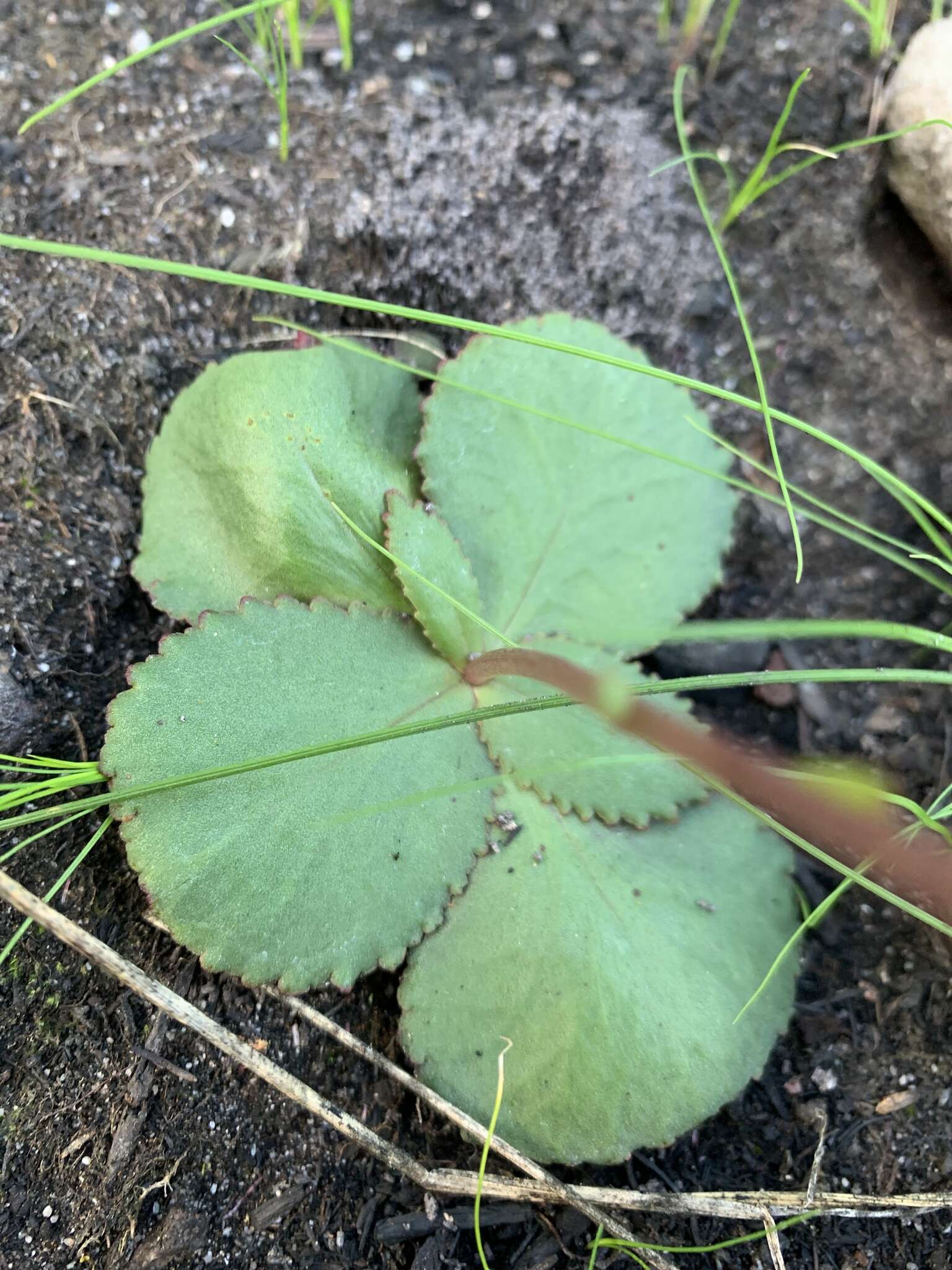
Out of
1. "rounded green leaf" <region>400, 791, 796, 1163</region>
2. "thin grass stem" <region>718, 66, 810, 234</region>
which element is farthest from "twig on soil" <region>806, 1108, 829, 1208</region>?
"thin grass stem" <region>718, 66, 810, 234</region>

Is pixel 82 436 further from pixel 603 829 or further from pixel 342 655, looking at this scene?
pixel 603 829

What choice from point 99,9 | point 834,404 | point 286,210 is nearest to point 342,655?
point 286,210

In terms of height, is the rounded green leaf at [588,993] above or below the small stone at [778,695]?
below

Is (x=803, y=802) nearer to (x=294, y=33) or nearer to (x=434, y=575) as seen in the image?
(x=434, y=575)

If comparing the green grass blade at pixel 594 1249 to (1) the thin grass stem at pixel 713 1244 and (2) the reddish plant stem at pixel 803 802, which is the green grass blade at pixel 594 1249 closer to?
(1) the thin grass stem at pixel 713 1244

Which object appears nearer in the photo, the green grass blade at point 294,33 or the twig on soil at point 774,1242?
the twig on soil at point 774,1242

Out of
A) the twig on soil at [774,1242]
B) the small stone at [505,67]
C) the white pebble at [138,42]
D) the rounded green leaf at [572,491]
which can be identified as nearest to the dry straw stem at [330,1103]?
the twig on soil at [774,1242]
